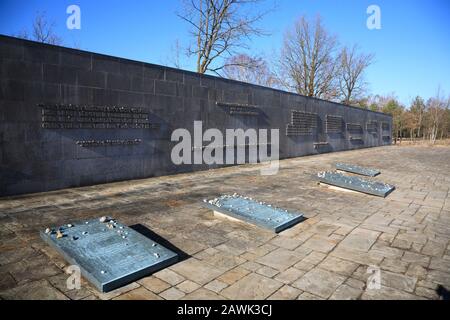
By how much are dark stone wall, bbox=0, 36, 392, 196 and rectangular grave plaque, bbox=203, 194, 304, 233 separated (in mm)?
3824

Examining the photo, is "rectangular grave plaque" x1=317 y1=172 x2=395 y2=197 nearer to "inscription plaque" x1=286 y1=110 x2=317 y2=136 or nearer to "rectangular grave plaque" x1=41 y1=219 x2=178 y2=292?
"rectangular grave plaque" x1=41 y1=219 x2=178 y2=292

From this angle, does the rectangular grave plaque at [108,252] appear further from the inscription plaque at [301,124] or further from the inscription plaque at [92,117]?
the inscription plaque at [301,124]

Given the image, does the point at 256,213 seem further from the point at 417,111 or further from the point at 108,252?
the point at 417,111

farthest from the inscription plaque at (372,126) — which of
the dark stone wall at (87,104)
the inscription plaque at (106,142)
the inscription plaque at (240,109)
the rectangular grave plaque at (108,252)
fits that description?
the rectangular grave plaque at (108,252)

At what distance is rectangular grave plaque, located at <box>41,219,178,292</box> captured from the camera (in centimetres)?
273

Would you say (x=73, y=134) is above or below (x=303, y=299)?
above

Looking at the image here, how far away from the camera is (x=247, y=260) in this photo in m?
3.38

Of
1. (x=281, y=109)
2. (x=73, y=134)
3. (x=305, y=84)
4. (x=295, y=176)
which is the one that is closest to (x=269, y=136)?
(x=281, y=109)

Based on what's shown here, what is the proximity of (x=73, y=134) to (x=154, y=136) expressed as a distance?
233cm

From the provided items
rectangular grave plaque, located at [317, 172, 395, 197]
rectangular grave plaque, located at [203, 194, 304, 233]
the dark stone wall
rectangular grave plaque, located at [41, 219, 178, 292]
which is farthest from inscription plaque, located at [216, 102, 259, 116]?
rectangular grave plaque, located at [41, 219, 178, 292]

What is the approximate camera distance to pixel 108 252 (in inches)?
122

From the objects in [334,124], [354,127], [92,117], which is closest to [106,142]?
[92,117]

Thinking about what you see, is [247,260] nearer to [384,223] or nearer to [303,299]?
[303,299]

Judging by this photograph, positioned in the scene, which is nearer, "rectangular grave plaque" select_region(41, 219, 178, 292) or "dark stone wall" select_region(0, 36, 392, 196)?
A: "rectangular grave plaque" select_region(41, 219, 178, 292)
